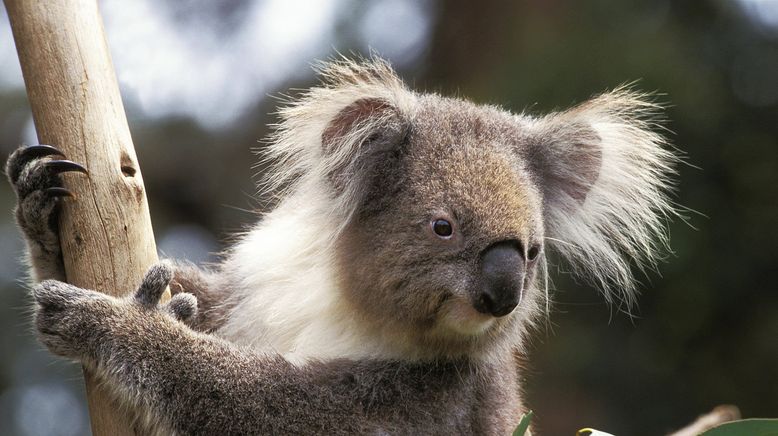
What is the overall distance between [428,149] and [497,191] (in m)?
0.37

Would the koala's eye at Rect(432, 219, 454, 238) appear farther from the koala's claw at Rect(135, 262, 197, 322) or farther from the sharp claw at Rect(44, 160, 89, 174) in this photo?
the sharp claw at Rect(44, 160, 89, 174)

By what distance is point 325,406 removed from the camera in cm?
328

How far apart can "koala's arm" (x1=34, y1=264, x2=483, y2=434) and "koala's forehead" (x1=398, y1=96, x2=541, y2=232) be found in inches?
28.8

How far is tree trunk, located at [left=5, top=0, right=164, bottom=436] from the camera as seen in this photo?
2896mm

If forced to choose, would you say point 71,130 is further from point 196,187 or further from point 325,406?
point 196,187

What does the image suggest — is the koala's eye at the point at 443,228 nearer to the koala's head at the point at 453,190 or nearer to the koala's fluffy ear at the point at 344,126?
the koala's head at the point at 453,190

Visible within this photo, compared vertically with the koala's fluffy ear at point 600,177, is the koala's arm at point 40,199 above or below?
above

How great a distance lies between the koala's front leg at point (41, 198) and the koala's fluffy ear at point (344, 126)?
3.11 feet

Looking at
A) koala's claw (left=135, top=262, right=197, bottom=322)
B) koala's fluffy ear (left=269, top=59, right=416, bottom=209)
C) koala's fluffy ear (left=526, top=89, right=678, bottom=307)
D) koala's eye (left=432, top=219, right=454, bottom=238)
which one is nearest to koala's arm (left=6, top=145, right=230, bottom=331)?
koala's claw (left=135, top=262, right=197, bottom=322)

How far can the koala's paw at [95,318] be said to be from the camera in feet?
9.55

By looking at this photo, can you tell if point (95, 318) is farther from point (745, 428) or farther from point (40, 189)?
point (745, 428)

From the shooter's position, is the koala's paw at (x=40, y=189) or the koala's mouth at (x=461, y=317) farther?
the koala's mouth at (x=461, y=317)

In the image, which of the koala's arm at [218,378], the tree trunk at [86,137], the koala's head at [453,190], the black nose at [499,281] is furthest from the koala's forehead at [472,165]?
the tree trunk at [86,137]

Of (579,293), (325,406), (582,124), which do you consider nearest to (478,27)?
(579,293)
